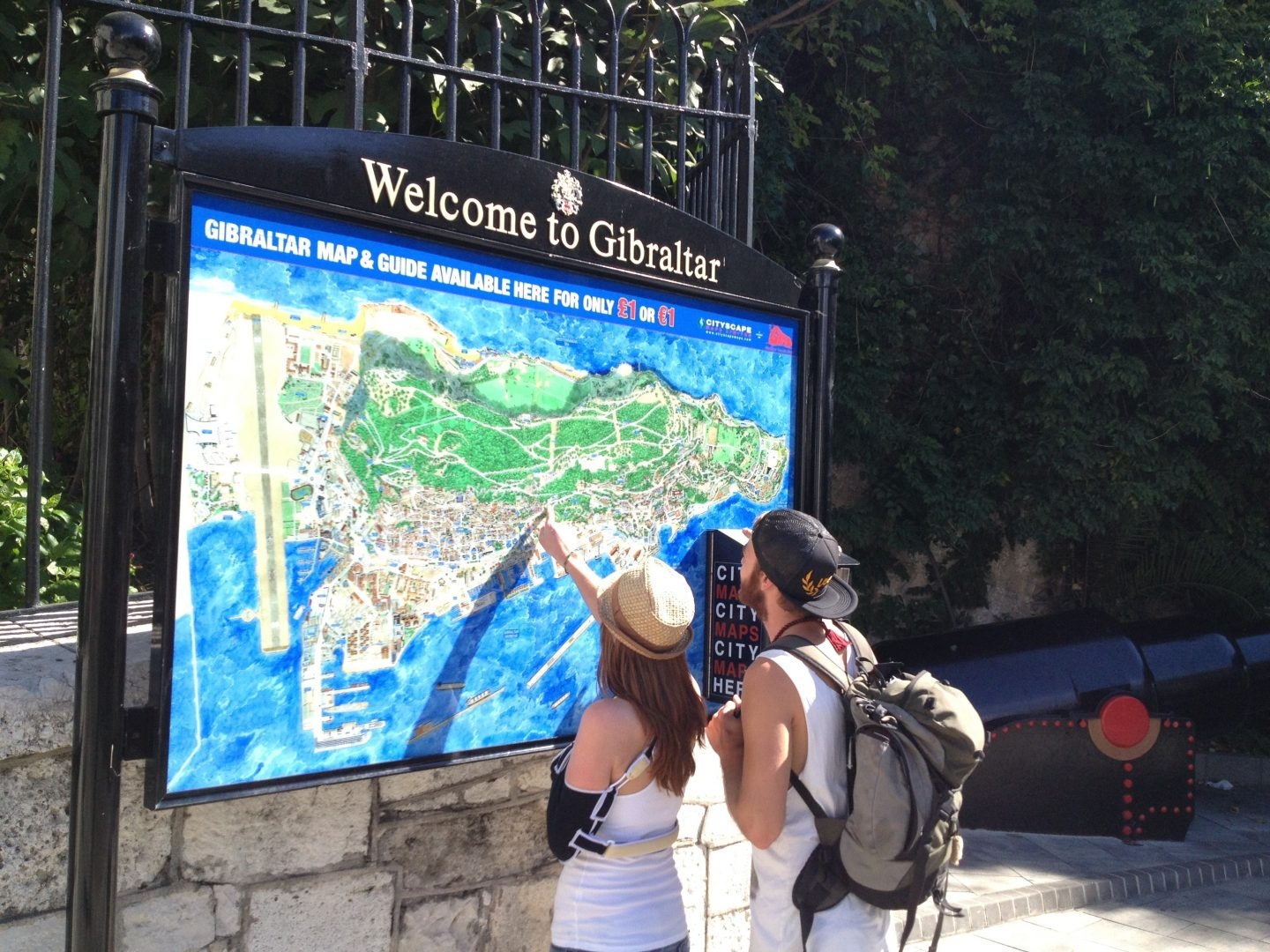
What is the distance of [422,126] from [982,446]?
5238 millimetres

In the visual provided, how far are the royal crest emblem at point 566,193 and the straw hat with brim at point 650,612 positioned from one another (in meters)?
1.01

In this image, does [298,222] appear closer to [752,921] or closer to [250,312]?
[250,312]

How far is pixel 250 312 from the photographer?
2.27m

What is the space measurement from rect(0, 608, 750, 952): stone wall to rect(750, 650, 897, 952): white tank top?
2.80 feet

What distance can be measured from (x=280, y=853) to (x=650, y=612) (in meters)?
1.07

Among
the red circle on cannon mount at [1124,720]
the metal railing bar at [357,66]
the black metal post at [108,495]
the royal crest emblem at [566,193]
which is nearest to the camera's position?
the black metal post at [108,495]

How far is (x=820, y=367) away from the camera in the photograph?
3.62 metres

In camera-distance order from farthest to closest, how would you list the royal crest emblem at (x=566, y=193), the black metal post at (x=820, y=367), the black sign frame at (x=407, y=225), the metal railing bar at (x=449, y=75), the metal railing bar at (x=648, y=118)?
the black metal post at (x=820, y=367) → the metal railing bar at (x=648, y=118) → the royal crest emblem at (x=566, y=193) → the metal railing bar at (x=449, y=75) → the black sign frame at (x=407, y=225)

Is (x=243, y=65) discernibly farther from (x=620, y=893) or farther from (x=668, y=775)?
(x=620, y=893)

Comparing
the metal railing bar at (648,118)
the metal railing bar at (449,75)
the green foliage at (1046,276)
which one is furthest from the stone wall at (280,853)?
the green foliage at (1046,276)

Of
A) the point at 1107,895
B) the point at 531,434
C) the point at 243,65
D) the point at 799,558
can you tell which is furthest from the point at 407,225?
the point at 1107,895

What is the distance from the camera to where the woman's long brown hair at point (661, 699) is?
2.36 metres

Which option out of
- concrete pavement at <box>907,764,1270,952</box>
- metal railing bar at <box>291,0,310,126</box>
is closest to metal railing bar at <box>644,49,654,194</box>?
metal railing bar at <box>291,0,310,126</box>

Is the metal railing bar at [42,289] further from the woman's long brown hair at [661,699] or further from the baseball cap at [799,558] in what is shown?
the baseball cap at [799,558]
